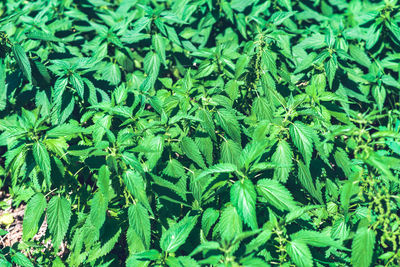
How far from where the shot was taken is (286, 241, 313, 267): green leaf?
185 cm

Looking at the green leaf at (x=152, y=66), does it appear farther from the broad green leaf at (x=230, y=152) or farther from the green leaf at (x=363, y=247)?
the green leaf at (x=363, y=247)

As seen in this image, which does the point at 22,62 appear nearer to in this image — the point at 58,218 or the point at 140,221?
the point at 58,218

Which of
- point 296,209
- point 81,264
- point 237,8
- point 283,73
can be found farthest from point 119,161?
point 237,8

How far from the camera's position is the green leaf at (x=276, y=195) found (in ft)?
6.55

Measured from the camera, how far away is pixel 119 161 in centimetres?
215

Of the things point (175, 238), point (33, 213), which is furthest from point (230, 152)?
point (33, 213)

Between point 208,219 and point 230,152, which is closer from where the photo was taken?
point 208,219

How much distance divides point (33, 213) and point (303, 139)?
197cm

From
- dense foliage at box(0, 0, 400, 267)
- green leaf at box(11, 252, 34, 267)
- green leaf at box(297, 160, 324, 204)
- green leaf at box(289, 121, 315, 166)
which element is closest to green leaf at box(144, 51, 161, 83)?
dense foliage at box(0, 0, 400, 267)

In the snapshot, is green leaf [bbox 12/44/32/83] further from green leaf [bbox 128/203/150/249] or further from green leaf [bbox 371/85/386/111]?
green leaf [bbox 371/85/386/111]

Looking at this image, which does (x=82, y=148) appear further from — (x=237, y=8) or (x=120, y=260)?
(x=237, y=8)

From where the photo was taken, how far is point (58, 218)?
90.0 inches

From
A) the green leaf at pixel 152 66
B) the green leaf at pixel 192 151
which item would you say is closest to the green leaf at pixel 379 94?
the green leaf at pixel 192 151

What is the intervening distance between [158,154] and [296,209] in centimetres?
96
